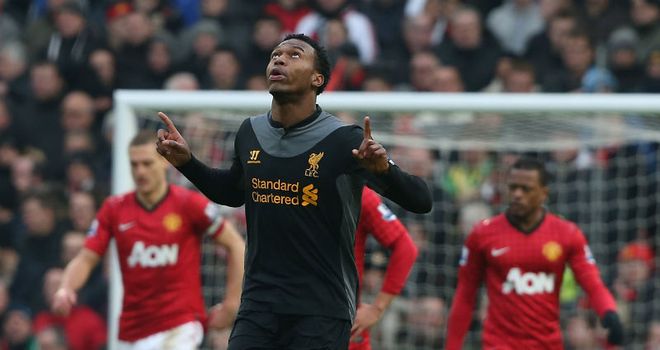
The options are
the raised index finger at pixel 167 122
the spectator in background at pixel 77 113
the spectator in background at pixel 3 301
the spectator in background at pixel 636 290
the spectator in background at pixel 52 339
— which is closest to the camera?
the raised index finger at pixel 167 122

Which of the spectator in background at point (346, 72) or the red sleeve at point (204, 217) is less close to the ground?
the spectator in background at point (346, 72)

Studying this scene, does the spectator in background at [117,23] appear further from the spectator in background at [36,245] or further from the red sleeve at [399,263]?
the red sleeve at [399,263]

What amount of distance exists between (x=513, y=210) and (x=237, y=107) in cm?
225

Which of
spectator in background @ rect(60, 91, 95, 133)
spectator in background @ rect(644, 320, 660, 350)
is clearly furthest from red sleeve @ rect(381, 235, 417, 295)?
spectator in background @ rect(60, 91, 95, 133)

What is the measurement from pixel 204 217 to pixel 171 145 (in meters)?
2.48

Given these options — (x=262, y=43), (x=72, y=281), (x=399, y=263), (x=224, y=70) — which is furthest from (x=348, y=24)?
(x=399, y=263)

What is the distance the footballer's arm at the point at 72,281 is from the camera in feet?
26.1

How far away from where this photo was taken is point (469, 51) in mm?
12852

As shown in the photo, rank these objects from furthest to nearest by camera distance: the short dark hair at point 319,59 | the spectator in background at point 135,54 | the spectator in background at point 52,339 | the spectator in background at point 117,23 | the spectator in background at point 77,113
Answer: the spectator in background at point 117,23, the spectator in background at point 135,54, the spectator in background at point 77,113, the spectator in background at point 52,339, the short dark hair at point 319,59

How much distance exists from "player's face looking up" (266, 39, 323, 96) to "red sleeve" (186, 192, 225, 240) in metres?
2.51

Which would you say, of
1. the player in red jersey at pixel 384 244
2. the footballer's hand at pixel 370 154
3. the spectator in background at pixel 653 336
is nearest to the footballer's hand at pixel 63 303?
the player in red jersey at pixel 384 244

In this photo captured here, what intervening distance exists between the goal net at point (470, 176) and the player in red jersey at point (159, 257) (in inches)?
43.7

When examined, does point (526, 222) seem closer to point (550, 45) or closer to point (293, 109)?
point (293, 109)

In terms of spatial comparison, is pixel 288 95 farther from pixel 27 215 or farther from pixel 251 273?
pixel 27 215
